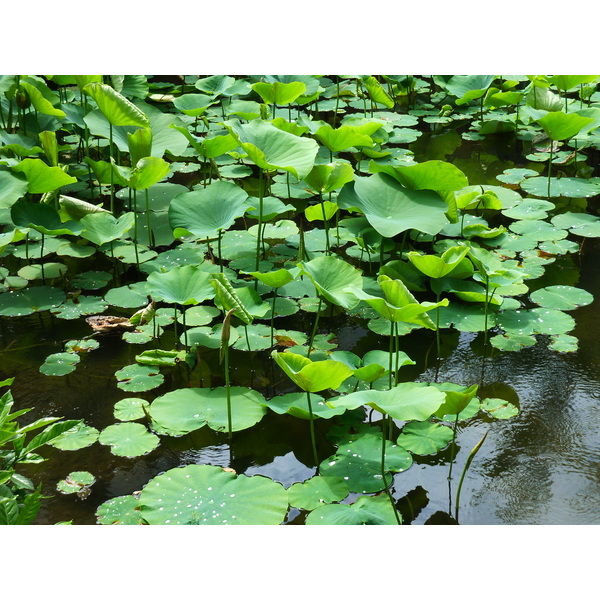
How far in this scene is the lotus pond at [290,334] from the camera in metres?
1.92

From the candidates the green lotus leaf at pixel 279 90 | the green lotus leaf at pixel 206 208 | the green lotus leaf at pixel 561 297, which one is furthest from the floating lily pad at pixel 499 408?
the green lotus leaf at pixel 279 90

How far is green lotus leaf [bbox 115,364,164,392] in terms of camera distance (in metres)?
2.39

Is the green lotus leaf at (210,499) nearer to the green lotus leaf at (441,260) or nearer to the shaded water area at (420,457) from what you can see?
the shaded water area at (420,457)

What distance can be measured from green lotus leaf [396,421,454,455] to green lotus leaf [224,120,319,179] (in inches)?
41.2

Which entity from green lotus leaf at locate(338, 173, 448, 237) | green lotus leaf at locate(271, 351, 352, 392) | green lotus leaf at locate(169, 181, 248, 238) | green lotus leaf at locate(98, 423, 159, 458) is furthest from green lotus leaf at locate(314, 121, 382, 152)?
green lotus leaf at locate(98, 423, 159, 458)

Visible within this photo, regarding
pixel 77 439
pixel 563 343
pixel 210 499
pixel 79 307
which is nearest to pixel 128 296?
pixel 79 307

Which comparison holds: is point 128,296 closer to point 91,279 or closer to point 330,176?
point 91,279

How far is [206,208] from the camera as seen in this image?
111 inches

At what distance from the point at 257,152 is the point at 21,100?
1.72 meters

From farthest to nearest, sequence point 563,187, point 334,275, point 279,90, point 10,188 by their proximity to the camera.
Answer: point 563,187 < point 279,90 < point 10,188 < point 334,275

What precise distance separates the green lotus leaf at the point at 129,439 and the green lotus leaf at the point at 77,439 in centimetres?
3

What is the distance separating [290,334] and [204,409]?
584 mm
